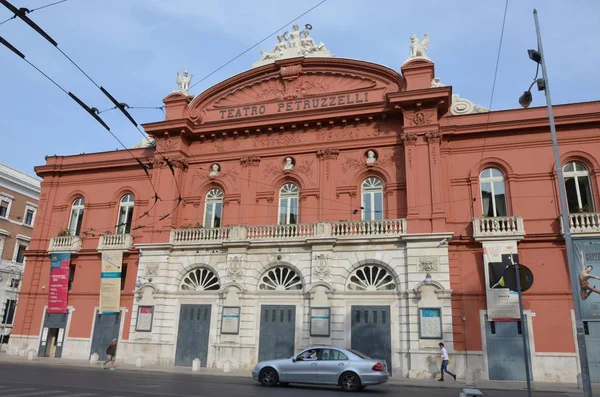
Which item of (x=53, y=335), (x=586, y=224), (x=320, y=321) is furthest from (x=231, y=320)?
(x=586, y=224)

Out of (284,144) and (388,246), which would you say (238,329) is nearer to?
(388,246)

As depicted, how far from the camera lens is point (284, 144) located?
25.0 m

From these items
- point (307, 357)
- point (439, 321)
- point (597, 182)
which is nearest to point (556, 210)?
point (597, 182)

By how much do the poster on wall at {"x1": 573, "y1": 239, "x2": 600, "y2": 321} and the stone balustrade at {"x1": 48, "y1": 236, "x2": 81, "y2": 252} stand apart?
1001 inches

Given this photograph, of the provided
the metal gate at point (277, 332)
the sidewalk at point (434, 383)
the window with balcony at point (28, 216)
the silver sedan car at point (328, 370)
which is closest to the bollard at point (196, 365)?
the sidewalk at point (434, 383)

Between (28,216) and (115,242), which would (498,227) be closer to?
(115,242)

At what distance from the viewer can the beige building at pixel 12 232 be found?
3934 cm

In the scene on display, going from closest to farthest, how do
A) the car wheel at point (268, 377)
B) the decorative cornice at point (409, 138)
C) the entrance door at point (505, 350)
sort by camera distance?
1. the car wheel at point (268, 377)
2. the entrance door at point (505, 350)
3. the decorative cornice at point (409, 138)

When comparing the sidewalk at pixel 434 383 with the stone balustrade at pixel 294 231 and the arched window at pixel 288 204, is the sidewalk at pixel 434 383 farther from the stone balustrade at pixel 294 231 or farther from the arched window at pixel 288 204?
the arched window at pixel 288 204

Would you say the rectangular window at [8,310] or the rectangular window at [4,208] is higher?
the rectangular window at [4,208]

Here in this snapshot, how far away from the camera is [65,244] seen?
26875 millimetres

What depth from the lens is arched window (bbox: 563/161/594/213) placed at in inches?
806

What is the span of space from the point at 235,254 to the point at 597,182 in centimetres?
1681

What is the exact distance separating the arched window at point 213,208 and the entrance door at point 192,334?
182 inches
